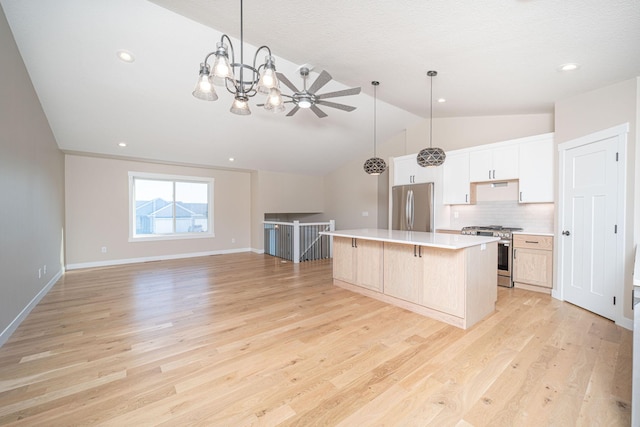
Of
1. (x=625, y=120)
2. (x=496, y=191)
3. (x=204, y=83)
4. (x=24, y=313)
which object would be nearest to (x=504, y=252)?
(x=496, y=191)

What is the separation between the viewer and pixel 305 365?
6.99 feet

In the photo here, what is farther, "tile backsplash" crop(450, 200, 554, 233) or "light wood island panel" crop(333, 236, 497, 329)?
"tile backsplash" crop(450, 200, 554, 233)

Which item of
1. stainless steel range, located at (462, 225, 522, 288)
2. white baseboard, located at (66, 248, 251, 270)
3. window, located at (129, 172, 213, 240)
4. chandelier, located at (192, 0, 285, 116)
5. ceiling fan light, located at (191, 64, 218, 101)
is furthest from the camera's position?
window, located at (129, 172, 213, 240)

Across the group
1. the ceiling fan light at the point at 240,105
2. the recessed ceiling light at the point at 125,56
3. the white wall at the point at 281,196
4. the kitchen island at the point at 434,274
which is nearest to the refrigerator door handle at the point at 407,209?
the kitchen island at the point at 434,274

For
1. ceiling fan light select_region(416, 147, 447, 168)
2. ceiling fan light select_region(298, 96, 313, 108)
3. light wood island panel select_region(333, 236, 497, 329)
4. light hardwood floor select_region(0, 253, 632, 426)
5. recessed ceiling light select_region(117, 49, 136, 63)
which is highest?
recessed ceiling light select_region(117, 49, 136, 63)

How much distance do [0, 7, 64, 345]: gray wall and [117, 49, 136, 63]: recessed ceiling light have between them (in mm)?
904

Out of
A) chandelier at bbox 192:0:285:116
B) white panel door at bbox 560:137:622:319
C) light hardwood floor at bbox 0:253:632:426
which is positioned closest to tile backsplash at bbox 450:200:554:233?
white panel door at bbox 560:137:622:319

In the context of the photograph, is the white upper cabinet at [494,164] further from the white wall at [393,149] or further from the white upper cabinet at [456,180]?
the white wall at [393,149]

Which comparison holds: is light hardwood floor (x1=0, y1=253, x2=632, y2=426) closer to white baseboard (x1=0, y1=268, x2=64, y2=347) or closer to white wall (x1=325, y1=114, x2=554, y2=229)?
white baseboard (x1=0, y1=268, x2=64, y2=347)

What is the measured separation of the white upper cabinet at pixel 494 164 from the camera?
4.31 meters

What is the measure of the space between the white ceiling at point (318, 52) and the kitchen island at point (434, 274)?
1915 millimetres

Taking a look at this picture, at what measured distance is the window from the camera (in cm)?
636

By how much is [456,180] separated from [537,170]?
3.98 feet

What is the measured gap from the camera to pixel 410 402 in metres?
1.72
